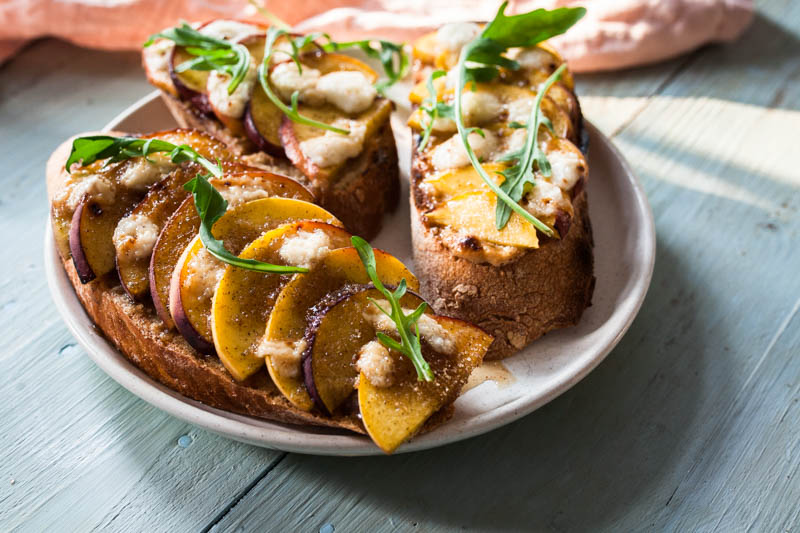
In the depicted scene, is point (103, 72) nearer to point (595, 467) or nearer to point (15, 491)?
point (15, 491)

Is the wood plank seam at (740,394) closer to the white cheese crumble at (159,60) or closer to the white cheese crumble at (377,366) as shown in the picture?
the white cheese crumble at (377,366)

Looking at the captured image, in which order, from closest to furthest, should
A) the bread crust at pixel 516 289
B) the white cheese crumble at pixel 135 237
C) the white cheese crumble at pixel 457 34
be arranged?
1. the white cheese crumble at pixel 135 237
2. the bread crust at pixel 516 289
3. the white cheese crumble at pixel 457 34

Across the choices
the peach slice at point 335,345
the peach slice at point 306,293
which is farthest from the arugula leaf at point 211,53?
the peach slice at point 335,345

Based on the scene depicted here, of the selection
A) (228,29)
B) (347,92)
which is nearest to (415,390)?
(347,92)

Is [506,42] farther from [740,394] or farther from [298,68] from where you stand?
[740,394]

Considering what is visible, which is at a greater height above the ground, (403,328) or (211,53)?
(211,53)

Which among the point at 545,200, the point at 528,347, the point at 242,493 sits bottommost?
the point at 242,493
